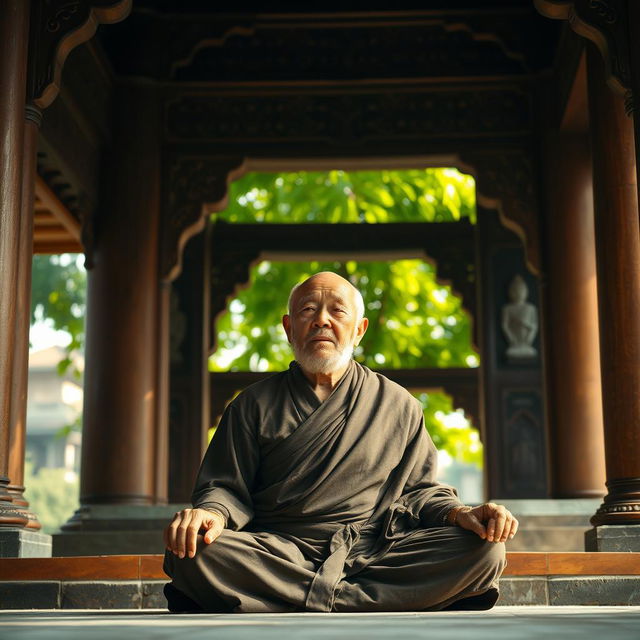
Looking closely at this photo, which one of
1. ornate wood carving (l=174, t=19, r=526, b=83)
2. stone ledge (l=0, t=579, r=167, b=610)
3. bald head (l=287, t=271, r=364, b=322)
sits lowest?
stone ledge (l=0, t=579, r=167, b=610)

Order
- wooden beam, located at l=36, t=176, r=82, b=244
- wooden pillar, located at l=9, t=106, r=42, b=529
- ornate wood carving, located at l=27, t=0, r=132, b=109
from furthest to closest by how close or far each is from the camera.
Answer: wooden beam, located at l=36, t=176, r=82, b=244, ornate wood carving, located at l=27, t=0, r=132, b=109, wooden pillar, located at l=9, t=106, r=42, b=529

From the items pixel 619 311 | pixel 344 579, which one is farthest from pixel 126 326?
pixel 344 579

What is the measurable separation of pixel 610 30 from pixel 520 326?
5.71 meters

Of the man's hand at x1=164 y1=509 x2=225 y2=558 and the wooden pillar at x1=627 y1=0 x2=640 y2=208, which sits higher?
the wooden pillar at x1=627 y1=0 x2=640 y2=208

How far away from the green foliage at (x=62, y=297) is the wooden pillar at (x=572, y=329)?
25.9 ft

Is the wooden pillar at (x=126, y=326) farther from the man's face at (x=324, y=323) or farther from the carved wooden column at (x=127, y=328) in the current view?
the man's face at (x=324, y=323)

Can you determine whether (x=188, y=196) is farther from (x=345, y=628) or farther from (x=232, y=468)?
(x=345, y=628)

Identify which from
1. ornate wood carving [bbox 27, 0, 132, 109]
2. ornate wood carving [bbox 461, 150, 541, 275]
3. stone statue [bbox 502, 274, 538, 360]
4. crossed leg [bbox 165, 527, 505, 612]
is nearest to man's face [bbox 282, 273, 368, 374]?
crossed leg [bbox 165, 527, 505, 612]

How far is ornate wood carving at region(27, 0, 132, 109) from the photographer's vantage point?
6.31 meters

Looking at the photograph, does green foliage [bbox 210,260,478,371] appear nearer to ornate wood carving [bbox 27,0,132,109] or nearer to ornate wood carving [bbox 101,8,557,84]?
ornate wood carving [bbox 101,8,557,84]

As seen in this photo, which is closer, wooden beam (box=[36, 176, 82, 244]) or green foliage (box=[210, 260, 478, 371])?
wooden beam (box=[36, 176, 82, 244])

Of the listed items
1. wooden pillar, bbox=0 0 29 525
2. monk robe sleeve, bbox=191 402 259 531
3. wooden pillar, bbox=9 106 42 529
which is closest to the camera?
monk robe sleeve, bbox=191 402 259 531

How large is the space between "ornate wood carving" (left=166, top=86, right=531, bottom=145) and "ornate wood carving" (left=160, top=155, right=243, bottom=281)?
0.65 feet

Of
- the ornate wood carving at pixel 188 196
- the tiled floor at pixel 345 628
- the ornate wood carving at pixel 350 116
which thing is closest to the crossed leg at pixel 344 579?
the tiled floor at pixel 345 628
